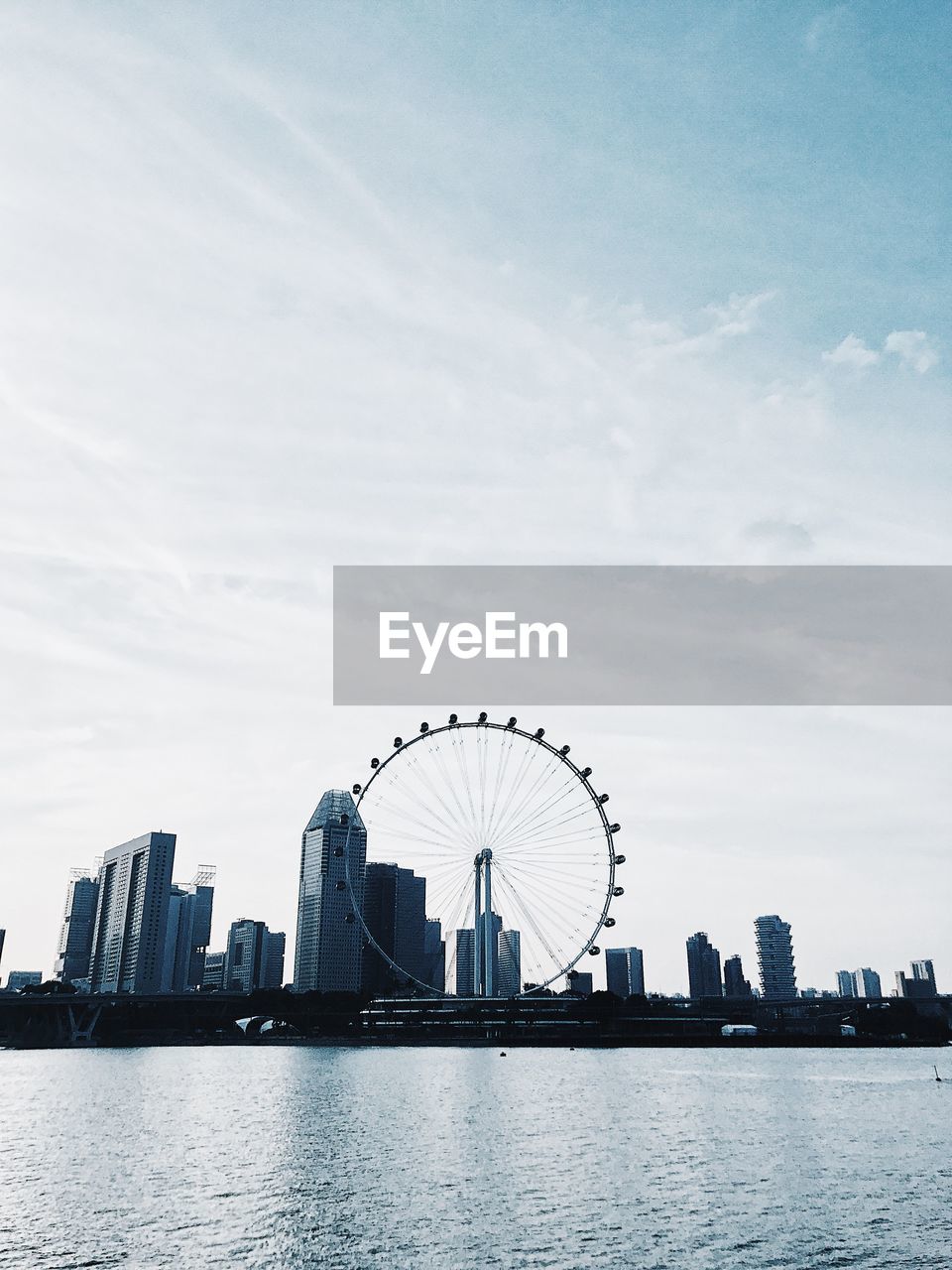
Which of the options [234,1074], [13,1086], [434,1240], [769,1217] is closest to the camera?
[434,1240]

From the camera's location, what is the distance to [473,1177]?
156ft

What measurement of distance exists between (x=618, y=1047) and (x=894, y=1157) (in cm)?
14691

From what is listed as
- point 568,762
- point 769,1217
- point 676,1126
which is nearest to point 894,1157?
point 676,1126

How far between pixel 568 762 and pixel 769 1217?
238 feet

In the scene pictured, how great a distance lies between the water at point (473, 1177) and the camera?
1379 inches

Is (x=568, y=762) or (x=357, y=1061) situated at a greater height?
(x=568, y=762)

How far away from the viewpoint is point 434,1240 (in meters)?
36.1

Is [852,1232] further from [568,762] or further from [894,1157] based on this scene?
[568,762]

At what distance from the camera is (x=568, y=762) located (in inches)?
4392

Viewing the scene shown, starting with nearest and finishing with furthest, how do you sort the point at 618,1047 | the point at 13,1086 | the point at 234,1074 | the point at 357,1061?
the point at 13,1086 → the point at 234,1074 → the point at 357,1061 → the point at 618,1047

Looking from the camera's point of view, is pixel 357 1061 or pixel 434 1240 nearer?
pixel 434 1240

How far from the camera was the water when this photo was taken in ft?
115

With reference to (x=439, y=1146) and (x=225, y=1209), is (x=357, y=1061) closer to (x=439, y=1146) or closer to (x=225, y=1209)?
(x=439, y=1146)

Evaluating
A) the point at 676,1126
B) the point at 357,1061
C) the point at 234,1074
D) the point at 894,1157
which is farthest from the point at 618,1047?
the point at 894,1157
